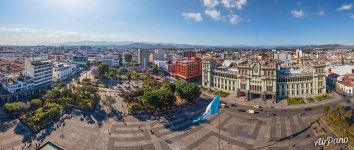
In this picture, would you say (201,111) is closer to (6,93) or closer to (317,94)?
(317,94)

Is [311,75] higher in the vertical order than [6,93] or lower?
higher

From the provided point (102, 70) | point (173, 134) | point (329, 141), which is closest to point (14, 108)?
point (173, 134)

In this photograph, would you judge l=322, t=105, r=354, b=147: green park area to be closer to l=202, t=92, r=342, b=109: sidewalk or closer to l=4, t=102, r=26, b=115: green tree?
l=202, t=92, r=342, b=109: sidewalk

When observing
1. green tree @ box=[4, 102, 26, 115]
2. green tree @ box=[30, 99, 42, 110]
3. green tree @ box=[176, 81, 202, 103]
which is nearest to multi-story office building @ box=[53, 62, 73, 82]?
green tree @ box=[30, 99, 42, 110]

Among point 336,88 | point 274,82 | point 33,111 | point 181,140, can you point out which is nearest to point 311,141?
point 181,140

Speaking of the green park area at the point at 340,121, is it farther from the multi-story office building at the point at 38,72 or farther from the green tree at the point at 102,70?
the multi-story office building at the point at 38,72
